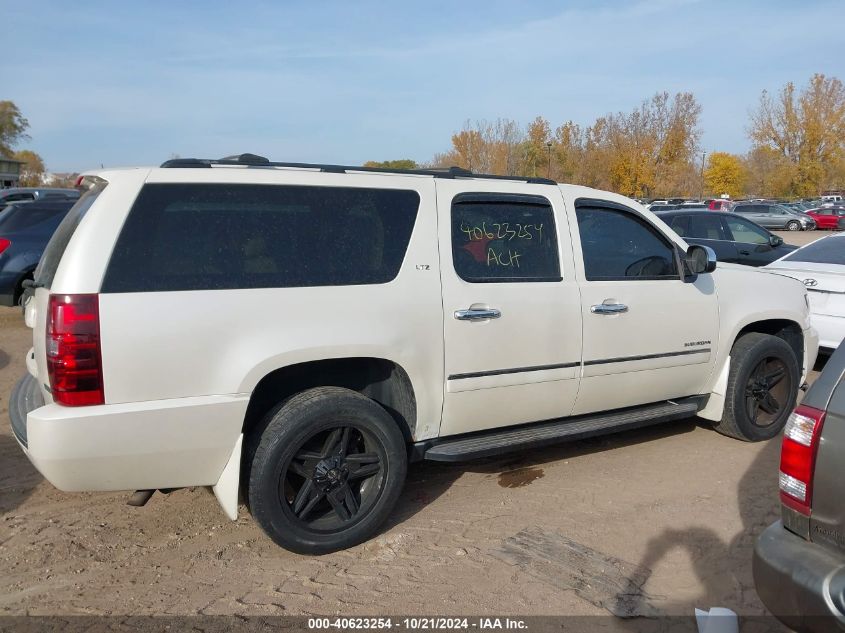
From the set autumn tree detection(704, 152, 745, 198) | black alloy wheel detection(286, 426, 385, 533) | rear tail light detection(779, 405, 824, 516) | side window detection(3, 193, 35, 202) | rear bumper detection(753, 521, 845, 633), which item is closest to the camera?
rear bumper detection(753, 521, 845, 633)

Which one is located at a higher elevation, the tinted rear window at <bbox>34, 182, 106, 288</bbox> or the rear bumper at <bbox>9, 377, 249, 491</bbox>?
the tinted rear window at <bbox>34, 182, 106, 288</bbox>

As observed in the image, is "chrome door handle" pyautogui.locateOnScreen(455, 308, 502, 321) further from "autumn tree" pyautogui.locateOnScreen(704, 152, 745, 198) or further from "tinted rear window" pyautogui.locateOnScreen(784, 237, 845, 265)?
"autumn tree" pyautogui.locateOnScreen(704, 152, 745, 198)

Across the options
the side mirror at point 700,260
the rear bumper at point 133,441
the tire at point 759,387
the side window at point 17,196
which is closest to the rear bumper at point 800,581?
the rear bumper at point 133,441

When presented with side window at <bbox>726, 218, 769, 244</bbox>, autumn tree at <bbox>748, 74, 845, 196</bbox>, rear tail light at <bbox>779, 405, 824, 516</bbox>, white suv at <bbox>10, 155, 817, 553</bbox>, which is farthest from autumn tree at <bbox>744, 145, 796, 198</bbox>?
rear tail light at <bbox>779, 405, 824, 516</bbox>

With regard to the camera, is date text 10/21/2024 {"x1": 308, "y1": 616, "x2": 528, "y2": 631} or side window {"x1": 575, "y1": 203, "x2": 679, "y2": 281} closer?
date text 10/21/2024 {"x1": 308, "y1": 616, "x2": 528, "y2": 631}

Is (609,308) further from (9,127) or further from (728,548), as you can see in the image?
(9,127)

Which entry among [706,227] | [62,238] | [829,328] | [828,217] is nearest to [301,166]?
[62,238]

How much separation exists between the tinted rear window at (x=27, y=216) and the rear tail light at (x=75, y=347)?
804 cm

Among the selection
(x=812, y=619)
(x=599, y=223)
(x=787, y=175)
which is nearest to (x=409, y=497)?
(x=599, y=223)

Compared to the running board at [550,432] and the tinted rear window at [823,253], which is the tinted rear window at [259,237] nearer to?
the running board at [550,432]

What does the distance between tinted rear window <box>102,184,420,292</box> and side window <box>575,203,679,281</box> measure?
132cm

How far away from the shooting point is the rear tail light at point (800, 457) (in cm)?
254

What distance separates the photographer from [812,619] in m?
2.35

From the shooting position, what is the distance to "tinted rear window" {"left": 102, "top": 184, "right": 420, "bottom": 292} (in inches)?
130
